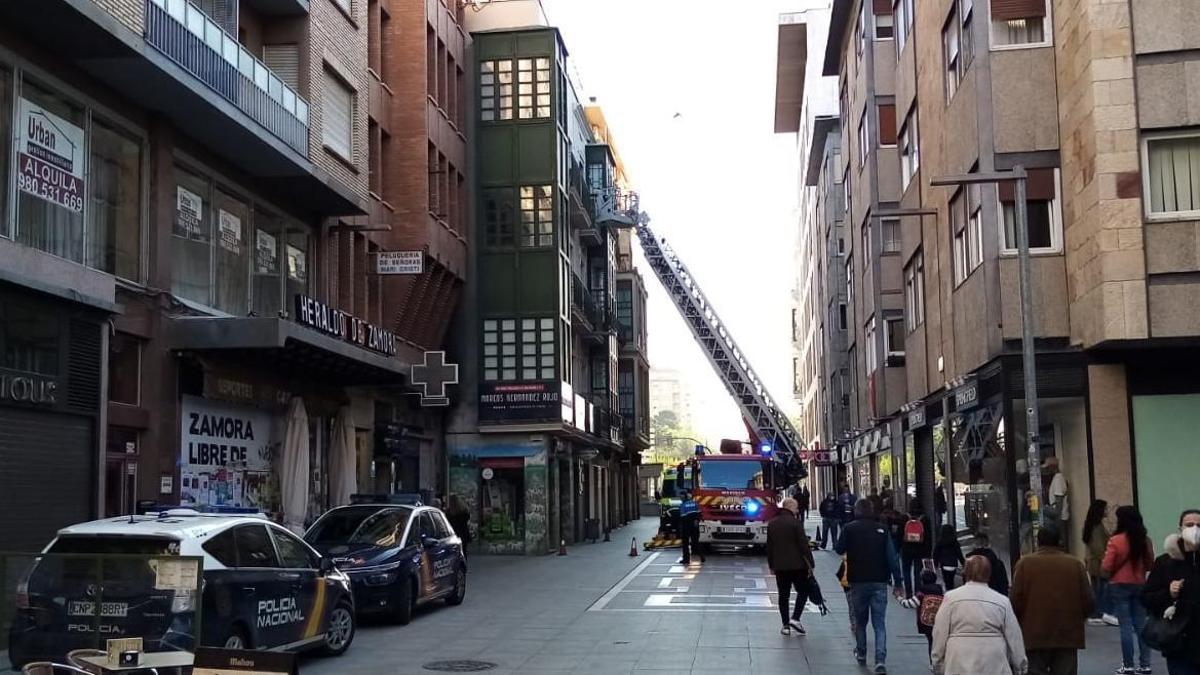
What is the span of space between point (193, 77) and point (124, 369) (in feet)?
14.7

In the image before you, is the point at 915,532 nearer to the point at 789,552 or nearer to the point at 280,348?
→ the point at 789,552

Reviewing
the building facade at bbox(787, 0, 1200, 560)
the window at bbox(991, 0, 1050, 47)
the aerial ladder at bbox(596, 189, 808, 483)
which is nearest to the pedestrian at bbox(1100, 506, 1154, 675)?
the building facade at bbox(787, 0, 1200, 560)

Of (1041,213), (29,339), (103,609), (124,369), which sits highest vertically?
(1041,213)

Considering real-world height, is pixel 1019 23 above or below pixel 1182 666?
above

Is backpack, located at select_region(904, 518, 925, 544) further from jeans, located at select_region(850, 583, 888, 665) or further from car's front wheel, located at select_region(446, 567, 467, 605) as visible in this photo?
car's front wheel, located at select_region(446, 567, 467, 605)

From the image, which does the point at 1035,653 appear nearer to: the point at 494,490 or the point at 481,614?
the point at 481,614

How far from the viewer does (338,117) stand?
84.8ft

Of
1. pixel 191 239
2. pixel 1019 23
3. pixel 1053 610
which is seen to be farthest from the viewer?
pixel 1019 23

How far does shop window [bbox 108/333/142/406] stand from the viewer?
17797 millimetres

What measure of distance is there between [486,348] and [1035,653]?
27.0 meters

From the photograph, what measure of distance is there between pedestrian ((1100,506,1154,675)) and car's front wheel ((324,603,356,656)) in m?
8.42

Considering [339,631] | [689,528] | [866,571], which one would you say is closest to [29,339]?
[339,631]

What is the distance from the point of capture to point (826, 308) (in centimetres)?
6066

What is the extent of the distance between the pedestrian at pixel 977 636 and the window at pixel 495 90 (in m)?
30.1
